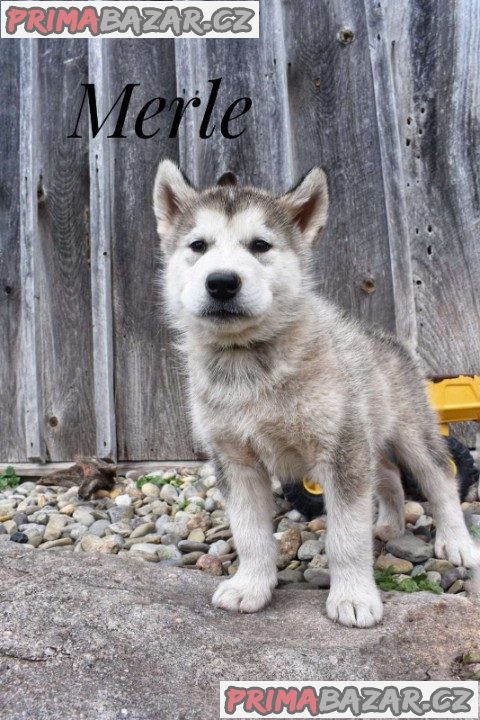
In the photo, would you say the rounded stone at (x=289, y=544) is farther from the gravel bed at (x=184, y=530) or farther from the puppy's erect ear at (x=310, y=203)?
the puppy's erect ear at (x=310, y=203)

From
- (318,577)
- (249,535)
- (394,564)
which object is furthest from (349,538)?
(394,564)

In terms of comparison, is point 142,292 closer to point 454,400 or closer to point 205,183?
point 205,183

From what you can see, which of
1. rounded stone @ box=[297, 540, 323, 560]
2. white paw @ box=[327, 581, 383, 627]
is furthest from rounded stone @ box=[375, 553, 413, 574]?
white paw @ box=[327, 581, 383, 627]

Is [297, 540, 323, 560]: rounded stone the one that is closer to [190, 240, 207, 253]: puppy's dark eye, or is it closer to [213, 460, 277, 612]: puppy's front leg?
[213, 460, 277, 612]: puppy's front leg

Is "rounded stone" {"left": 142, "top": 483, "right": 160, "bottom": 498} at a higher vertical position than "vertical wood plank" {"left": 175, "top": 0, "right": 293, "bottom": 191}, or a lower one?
lower

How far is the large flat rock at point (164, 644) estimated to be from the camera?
78.4 inches

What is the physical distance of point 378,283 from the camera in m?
4.69

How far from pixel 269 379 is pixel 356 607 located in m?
1.04

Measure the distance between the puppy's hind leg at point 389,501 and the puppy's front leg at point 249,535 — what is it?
1090 mm

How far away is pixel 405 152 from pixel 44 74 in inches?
125

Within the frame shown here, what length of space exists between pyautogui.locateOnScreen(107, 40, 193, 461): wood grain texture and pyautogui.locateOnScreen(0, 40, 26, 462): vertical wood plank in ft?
3.16

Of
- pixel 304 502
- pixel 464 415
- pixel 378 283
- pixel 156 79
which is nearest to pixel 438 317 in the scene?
pixel 378 283

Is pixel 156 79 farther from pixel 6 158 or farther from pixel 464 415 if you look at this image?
pixel 464 415

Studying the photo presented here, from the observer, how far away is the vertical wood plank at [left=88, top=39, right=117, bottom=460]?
16.7ft
